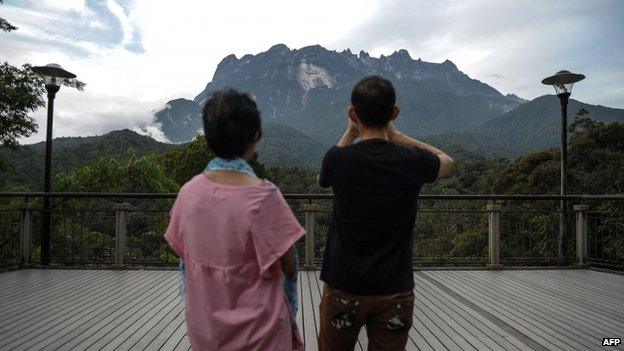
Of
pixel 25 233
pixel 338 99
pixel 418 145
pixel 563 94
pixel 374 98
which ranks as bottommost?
pixel 25 233

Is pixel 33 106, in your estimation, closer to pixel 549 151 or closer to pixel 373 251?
pixel 373 251

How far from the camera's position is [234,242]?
1.27 metres

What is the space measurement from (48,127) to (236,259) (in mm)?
7046

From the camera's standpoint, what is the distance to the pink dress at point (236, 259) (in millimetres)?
1269

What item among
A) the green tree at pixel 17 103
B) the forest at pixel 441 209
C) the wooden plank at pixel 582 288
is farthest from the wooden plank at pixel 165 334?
the green tree at pixel 17 103

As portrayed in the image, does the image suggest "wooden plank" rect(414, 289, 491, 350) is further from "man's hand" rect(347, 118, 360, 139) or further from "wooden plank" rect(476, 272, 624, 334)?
"man's hand" rect(347, 118, 360, 139)

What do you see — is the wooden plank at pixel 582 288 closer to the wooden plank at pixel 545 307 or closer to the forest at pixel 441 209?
the wooden plank at pixel 545 307

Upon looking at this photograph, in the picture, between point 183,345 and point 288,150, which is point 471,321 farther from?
point 288,150

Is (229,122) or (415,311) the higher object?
(229,122)

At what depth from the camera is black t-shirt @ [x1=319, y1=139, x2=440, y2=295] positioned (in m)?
1.53

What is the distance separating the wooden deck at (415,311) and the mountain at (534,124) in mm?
59420

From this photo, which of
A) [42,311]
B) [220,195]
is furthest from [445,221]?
[220,195]

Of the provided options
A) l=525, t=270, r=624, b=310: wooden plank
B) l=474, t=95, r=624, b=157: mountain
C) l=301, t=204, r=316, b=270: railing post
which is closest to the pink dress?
l=525, t=270, r=624, b=310: wooden plank

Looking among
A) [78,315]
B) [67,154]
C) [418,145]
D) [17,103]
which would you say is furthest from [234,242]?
[67,154]
